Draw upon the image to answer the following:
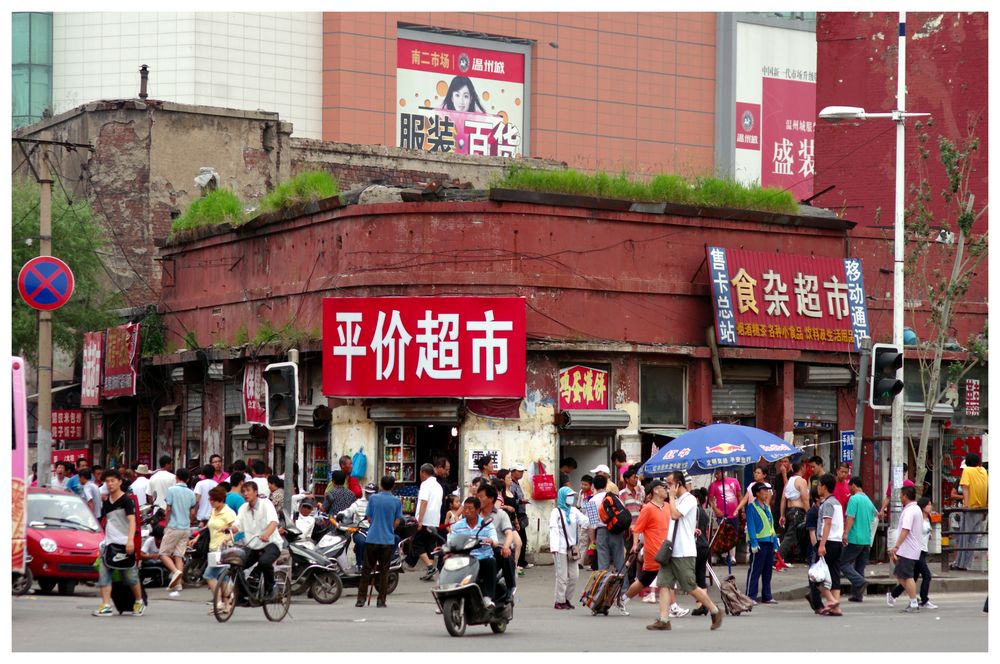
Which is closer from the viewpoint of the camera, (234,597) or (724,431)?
(234,597)

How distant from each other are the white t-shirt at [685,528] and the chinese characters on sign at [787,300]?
10.8 metres

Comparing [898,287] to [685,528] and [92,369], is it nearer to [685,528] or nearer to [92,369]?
[685,528]

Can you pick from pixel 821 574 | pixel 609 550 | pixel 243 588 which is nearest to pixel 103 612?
pixel 243 588

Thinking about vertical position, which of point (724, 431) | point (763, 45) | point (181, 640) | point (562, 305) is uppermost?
point (763, 45)

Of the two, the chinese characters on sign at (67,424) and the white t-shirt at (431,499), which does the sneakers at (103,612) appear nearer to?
the white t-shirt at (431,499)

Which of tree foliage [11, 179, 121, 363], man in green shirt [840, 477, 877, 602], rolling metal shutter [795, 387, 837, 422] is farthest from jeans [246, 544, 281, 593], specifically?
tree foliage [11, 179, 121, 363]

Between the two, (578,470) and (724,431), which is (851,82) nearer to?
(578,470)

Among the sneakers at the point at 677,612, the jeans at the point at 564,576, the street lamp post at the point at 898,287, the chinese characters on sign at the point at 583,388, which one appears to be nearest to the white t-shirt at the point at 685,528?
the sneakers at the point at 677,612

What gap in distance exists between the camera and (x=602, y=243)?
27984 mm

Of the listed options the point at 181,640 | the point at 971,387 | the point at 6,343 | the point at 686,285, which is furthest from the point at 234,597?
the point at 971,387

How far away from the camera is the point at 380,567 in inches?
797

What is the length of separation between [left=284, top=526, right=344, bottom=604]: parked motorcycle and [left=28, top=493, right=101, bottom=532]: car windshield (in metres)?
3.17

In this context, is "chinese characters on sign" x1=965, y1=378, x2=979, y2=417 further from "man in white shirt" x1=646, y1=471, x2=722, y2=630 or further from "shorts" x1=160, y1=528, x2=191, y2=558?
"shorts" x1=160, y1=528, x2=191, y2=558

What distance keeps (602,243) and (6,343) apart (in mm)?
13001
